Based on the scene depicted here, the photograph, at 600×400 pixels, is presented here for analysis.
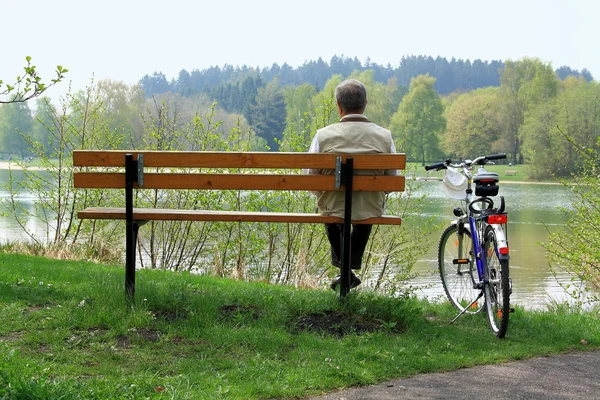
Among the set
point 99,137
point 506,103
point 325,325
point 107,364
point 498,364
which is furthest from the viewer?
Answer: point 506,103

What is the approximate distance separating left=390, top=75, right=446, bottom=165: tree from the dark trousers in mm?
70441

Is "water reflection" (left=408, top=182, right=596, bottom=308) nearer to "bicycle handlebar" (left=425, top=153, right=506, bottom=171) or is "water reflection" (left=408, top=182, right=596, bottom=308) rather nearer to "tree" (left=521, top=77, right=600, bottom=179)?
"bicycle handlebar" (left=425, top=153, right=506, bottom=171)

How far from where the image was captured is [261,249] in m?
10.9

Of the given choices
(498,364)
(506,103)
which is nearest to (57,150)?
(498,364)

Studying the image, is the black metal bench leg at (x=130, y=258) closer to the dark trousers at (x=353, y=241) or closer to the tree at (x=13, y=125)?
the dark trousers at (x=353, y=241)

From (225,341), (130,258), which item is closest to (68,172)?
(130,258)

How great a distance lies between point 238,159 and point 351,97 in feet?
3.30

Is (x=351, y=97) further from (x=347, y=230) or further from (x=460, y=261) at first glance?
(x=460, y=261)

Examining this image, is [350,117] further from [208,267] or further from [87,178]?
[208,267]

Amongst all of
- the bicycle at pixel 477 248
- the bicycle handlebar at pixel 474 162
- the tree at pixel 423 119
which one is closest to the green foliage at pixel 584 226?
the bicycle at pixel 477 248

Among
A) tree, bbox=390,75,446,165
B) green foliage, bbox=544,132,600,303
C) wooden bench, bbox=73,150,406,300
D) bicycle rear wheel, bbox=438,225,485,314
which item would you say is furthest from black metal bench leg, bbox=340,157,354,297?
tree, bbox=390,75,446,165

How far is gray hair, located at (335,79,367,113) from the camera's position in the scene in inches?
217

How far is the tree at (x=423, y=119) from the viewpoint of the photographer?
7988 centimetres

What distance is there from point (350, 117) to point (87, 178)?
194 cm
